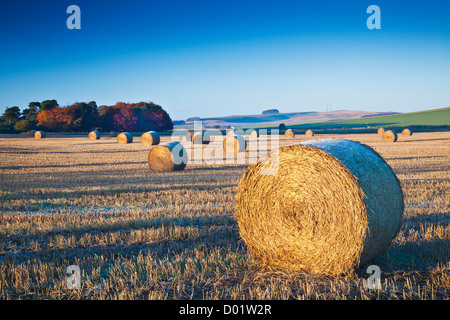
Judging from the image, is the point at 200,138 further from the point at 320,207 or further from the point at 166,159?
the point at 320,207

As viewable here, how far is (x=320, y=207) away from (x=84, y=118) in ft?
233

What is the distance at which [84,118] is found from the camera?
69.9 metres

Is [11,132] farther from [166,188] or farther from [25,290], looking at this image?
[25,290]

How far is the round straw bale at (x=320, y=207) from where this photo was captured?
4.80 meters

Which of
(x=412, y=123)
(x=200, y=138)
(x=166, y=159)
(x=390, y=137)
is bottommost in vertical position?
(x=166, y=159)

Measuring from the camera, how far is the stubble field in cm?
433

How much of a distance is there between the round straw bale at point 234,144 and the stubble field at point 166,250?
44.5ft

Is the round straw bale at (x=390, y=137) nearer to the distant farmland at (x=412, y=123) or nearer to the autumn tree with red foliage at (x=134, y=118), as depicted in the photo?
the distant farmland at (x=412, y=123)

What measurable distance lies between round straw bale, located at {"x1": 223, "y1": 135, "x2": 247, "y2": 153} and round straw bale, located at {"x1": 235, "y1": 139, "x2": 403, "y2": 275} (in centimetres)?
1919

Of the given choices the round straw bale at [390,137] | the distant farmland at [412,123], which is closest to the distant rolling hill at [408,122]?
the distant farmland at [412,123]

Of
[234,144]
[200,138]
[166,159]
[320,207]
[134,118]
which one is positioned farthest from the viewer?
[134,118]

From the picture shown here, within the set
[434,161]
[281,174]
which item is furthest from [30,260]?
[434,161]

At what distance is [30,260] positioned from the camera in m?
5.44

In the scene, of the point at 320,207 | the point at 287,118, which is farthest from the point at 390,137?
the point at 287,118
